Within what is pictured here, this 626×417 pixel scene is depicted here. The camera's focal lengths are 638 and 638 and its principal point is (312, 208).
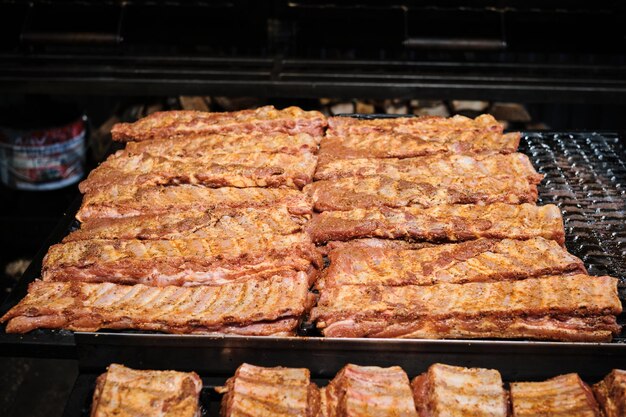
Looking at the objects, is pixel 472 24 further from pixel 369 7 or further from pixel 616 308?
pixel 616 308

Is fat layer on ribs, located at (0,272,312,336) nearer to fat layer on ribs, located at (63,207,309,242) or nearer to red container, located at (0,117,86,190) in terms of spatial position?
fat layer on ribs, located at (63,207,309,242)

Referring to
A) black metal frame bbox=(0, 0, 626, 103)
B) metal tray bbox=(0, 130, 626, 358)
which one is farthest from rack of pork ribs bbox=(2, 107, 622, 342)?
black metal frame bbox=(0, 0, 626, 103)

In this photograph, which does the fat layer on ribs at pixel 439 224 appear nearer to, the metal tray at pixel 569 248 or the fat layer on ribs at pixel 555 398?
the metal tray at pixel 569 248

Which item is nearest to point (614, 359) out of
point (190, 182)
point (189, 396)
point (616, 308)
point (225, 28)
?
point (616, 308)

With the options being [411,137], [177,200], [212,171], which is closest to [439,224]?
[411,137]

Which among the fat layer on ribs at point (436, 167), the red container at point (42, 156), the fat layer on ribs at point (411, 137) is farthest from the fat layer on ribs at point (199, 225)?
the red container at point (42, 156)

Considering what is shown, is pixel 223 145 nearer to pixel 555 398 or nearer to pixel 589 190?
pixel 589 190
